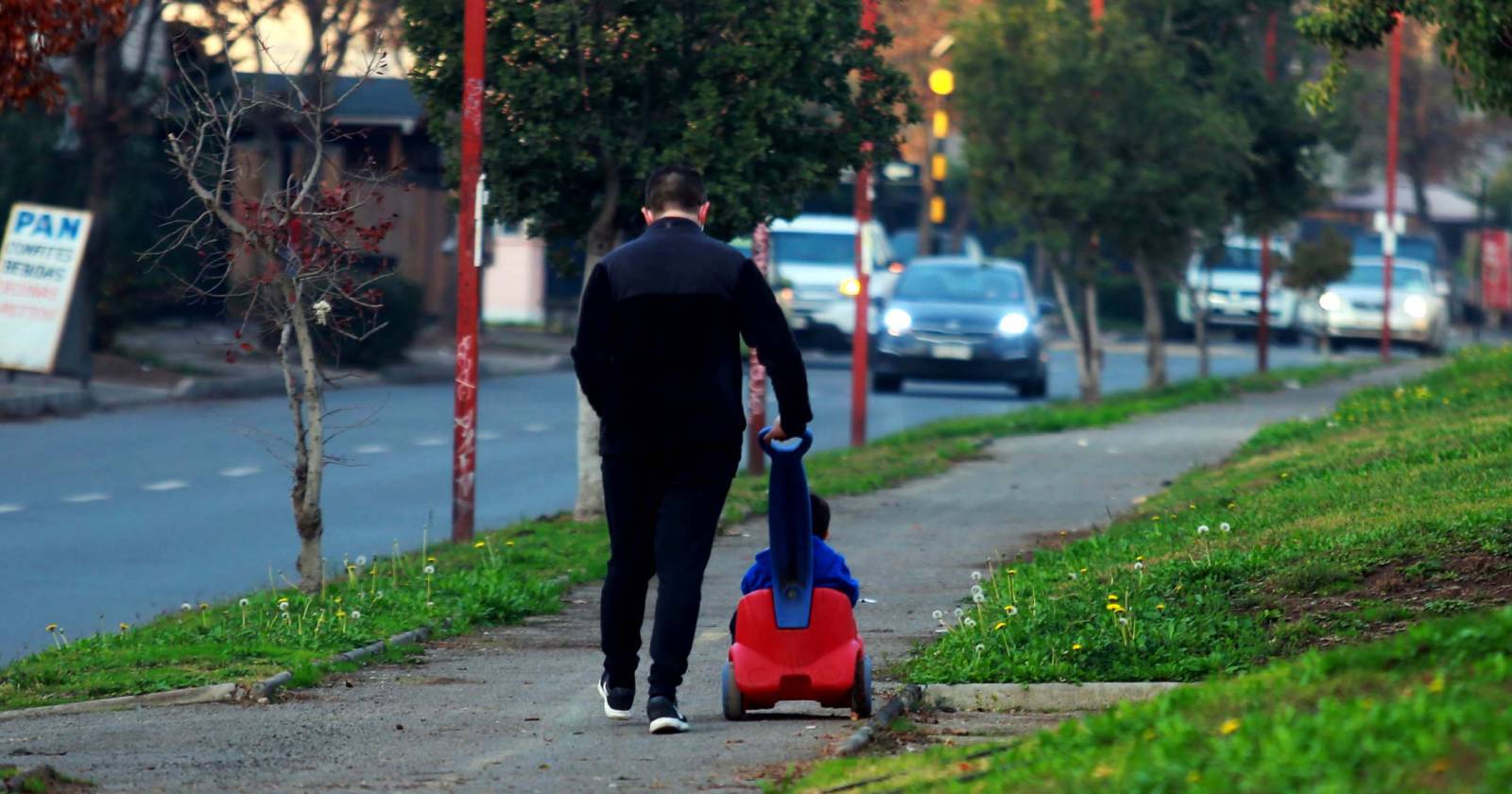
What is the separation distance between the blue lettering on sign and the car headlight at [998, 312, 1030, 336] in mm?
10780

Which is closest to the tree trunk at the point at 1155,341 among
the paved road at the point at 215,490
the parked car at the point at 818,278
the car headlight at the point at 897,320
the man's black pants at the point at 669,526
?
the paved road at the point at 215,490

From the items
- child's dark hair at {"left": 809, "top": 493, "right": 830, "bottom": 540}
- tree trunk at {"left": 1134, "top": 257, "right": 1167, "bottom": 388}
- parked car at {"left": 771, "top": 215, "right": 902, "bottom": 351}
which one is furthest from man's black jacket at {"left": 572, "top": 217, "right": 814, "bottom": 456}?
parked car at {"left": 771, "top": 215, "right": 902, "bottom": 351}

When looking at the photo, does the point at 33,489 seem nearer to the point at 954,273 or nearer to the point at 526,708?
the point at 526,708

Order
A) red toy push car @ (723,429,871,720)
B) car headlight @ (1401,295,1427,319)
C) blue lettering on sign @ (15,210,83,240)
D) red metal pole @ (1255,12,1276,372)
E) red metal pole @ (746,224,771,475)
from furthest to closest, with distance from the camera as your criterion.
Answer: car headlight @ (1401,295,1427,319), red metal pole @ (1255,12,1276,372), blue lettering on sign @ (15,210,83,240), red metal pole @ (746,224,771,475), red toy push car @ (723,429,871,720)

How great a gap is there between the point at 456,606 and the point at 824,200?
133 feet

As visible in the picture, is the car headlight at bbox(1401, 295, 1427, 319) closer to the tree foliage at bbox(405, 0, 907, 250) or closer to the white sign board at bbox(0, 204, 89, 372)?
the white sign board at bbox(0, 204, 89, 372)

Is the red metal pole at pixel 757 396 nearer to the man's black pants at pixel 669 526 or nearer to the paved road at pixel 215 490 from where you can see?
the paved road at pixel 215 490

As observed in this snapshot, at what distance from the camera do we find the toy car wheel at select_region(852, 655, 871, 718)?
7.06 m

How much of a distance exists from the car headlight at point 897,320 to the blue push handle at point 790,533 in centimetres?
2070

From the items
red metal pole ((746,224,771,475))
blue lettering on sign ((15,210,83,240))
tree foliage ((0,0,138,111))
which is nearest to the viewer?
tree foliage ((0,0,138,111))

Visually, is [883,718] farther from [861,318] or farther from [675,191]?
[861,318]

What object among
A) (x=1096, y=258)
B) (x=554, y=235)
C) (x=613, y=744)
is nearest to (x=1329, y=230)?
(x=1096, y=258)

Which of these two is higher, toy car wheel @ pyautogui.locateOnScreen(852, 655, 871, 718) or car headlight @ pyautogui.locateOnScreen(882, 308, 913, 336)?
car headlight @ pyautogui.locateOnScreen(882, 308, 913, 336)

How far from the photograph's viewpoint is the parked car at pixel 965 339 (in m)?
27.6
